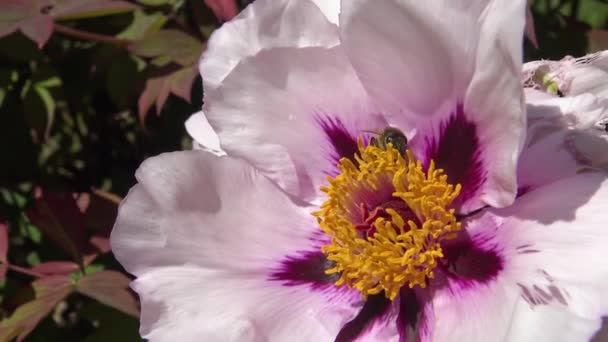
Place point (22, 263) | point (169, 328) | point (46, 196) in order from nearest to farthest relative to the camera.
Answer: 1. point (169, 328)
2. point (46, 196)
3. point (22, 263)

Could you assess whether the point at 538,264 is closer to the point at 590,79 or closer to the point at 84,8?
the point at 590,79

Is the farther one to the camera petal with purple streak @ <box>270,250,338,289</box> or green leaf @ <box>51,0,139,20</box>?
green leaf @ <box>51,0,139,20</box>

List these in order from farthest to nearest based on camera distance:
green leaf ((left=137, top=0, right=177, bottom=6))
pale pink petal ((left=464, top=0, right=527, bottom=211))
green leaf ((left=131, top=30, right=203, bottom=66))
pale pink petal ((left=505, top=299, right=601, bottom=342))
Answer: green leaf ((left=137, top=0, right=177, bottom=6))
green leaf ((left=131, top=30, right=203, bottom=66))
pale pink petal ((left=464, top=0, right=527, bottom=211))
pale pink petal ((left=505, top=299, right=601, bottom=342))

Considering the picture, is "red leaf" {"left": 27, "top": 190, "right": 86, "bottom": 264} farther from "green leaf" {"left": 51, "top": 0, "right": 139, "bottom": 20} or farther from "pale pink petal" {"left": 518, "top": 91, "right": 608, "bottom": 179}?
"pale pink petal" {"left": 518, "top": 91, "right": 608, "bottom": 179}

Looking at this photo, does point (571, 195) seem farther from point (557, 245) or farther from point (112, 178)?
point (112, 178)

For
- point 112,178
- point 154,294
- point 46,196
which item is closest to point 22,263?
point 112,178

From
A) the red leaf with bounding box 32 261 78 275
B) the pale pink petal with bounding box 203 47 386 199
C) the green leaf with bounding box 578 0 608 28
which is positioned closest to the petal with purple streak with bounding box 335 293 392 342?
the pale pink petal with bounding box 203 47 386 199
